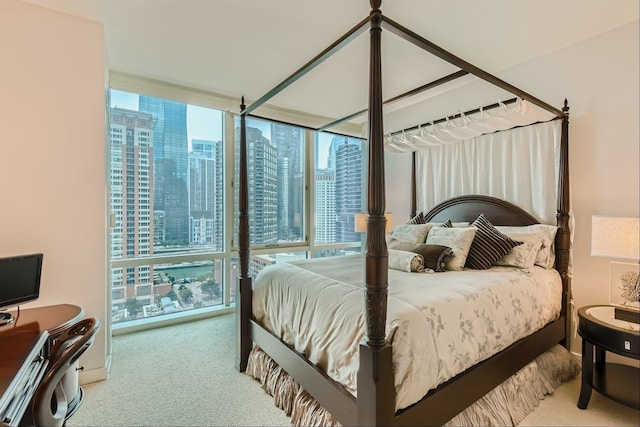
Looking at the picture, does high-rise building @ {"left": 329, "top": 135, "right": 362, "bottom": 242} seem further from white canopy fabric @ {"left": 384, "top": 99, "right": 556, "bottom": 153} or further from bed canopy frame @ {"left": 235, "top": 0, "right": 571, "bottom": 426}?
bed canopy frame @ {"left": 235, "top": 0, "right": 571, "bottom": 426}

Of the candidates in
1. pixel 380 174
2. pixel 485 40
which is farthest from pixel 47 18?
pixel 485 40

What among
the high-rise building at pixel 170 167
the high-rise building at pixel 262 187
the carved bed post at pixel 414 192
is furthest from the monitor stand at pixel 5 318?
the carved bed post at pixel 414 192

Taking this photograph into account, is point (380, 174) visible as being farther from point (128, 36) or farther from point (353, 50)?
point (128, 36)

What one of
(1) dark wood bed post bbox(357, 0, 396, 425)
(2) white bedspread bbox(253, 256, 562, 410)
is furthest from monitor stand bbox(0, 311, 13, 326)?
(1) dark wood bed post bbox(357, 0, 396, 425)

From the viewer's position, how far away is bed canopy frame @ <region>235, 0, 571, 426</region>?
1224mm

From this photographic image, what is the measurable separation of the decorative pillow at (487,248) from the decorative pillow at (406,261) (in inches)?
17.9

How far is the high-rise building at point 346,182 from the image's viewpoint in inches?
184

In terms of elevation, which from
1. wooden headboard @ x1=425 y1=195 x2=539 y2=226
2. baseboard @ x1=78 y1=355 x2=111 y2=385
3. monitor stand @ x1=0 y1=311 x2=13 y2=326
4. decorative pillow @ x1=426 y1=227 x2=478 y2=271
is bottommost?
baseboard @ x1=78 y1=355 x2=111 y2=385

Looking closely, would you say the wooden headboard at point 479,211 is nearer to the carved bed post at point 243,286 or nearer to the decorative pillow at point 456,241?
the decorative pillow at point 456,241

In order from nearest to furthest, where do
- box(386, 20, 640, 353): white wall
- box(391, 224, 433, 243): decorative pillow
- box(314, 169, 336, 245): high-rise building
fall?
box(386, 20, 640, 353): white wall < box(391, 224, 433, 243): decorative pillow < box(314, 169, 336, 245): high-rise building

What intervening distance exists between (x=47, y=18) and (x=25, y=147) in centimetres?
87

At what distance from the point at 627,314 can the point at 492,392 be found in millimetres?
955

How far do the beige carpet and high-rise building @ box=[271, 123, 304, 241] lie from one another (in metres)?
1.86

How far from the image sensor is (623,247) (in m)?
1.77
